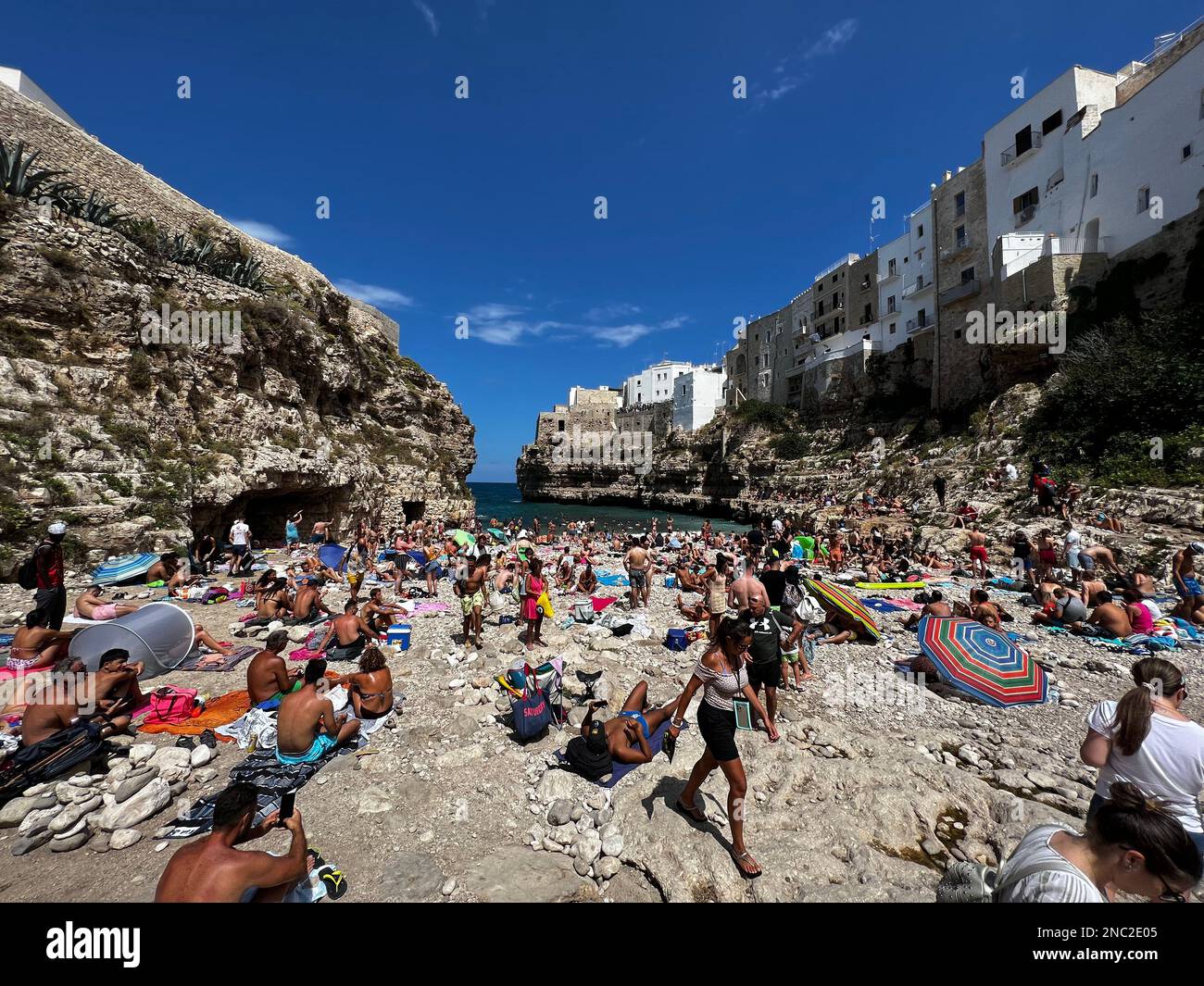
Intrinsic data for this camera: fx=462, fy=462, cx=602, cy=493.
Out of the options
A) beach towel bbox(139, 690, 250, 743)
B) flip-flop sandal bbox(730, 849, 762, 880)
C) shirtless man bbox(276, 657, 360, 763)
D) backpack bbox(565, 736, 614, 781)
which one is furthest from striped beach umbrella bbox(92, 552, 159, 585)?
flip-flop sandal bbox(730, 849, 762, 880)

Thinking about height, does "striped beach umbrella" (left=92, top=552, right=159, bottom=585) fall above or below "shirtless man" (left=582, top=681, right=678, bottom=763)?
above

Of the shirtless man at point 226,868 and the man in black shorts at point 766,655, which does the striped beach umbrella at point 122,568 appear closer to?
the shirtless man at point 226,868

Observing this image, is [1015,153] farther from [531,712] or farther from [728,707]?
[531,712]

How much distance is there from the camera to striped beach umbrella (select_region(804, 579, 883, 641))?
7.77 m

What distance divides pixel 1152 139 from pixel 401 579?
107 ft

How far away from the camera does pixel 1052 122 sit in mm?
22625

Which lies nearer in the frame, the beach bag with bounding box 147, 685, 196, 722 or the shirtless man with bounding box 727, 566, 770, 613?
the beach bag with bounding box 147, 685, 196, 722

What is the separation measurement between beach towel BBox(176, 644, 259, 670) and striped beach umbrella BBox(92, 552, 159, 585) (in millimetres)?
5355

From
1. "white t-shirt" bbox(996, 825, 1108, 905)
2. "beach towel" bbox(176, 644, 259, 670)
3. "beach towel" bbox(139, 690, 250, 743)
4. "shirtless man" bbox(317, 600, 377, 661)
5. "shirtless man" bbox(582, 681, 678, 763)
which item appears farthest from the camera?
"shirtless man" bbox(317, 600, 377, 661)

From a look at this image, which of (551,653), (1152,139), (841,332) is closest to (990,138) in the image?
(1152,139)

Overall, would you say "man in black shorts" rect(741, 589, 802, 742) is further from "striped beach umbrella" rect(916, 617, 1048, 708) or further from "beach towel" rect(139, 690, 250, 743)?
"beach towel" rect(139, 690, 250, 743)

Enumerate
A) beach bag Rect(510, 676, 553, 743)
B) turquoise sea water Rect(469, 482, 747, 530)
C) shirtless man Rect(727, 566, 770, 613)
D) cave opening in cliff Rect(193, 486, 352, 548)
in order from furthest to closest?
turquoise sea water Rect(469, 482, 747, 530)
cave opening in cliff Rect(193, 486, 352, 548)
shirtless man Rect(727, 566, 770, 613)
beach bag Rect(510, 676, 553, 743)

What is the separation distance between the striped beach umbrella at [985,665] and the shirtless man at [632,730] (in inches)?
157

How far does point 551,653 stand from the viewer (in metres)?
7.12
